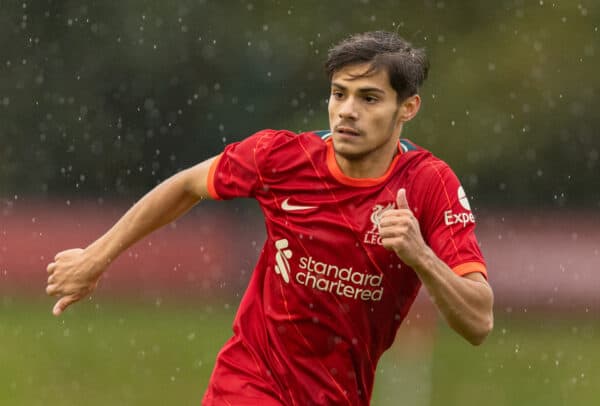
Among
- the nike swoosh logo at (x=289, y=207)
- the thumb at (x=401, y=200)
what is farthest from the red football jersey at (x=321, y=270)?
the thumb at (x=401, y=200)

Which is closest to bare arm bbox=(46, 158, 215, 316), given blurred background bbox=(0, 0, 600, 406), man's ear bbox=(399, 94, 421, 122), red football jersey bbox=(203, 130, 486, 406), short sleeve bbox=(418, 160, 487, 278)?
red football jersey bbox=(203, 130, 486, 406)

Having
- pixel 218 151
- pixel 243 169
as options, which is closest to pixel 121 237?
pixel 243 169

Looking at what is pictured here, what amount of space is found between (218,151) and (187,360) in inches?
113

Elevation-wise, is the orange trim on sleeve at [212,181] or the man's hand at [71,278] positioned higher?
the orange trim on sleeve at [212,181]

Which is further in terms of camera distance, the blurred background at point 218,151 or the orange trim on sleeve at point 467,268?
the blurred background at point 218,151

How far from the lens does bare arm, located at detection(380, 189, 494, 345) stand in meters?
5.16

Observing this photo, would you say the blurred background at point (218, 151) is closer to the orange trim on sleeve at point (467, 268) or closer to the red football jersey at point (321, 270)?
the red football jersey at point (321, 270)

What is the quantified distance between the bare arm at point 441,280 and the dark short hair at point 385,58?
0.84 meters

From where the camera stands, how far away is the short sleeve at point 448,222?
Answer: 217 inches

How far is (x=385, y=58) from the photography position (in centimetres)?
592

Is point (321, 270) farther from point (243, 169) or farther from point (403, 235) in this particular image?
point (403, 235)

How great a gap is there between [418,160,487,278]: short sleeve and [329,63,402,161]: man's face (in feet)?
0.79

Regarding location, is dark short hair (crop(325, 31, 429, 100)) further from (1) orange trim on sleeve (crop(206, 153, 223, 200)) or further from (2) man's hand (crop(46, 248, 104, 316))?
(2) man's hand (crop(46, 248, 104, 316))

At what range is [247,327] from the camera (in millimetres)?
5996
